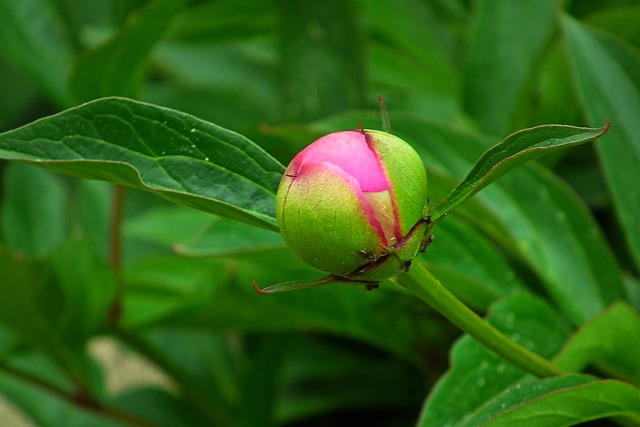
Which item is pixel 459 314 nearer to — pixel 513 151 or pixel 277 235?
pixel 513 151

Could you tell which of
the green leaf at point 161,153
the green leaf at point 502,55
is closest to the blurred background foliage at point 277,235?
the green leaf at point 502,55

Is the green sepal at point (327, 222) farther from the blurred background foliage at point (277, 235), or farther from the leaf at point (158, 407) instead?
the leaf at point (158, 407)

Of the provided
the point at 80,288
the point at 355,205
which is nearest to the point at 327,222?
the point at 355,205

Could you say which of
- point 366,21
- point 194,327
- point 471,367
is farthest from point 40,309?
point 366,21

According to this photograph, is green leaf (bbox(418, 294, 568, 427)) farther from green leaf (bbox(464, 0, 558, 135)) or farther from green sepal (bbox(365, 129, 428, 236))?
green leaf (bbox(464, 0, 558, 135))

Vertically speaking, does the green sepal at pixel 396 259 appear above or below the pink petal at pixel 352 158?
below

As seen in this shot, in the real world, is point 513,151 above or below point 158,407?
above

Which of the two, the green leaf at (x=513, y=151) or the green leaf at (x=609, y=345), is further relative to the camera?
the green leaf at (x=609, y=345)
